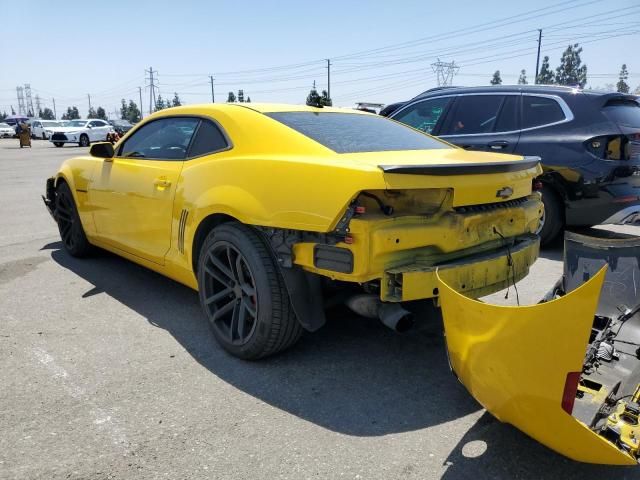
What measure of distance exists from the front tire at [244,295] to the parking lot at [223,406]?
0.49 feet

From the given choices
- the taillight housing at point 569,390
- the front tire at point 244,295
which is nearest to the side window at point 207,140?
the front tire at point 244,295

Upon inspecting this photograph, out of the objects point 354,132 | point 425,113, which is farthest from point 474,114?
point 354,132

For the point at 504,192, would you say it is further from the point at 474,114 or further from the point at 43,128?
the point at 43,128

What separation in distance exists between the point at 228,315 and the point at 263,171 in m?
0.99

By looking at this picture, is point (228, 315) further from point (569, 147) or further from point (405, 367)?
point (569, 147)

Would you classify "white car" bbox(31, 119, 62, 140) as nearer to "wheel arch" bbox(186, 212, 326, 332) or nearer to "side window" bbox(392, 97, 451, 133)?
"side window" bbox(392, 97, 451, 133)

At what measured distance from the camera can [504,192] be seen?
9.61 ft

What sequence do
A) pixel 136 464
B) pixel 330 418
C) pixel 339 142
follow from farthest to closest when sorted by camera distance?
1. pixel 339 142
2. pixel 330 418
3. pixel 136 464

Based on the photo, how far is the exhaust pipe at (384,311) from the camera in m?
2.61

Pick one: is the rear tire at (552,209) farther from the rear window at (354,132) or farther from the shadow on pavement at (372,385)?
the shadow on pavement at (372,385)

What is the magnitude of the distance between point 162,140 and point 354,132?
5.03ft

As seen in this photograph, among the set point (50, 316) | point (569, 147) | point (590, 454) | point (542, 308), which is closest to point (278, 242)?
point (542, 308)

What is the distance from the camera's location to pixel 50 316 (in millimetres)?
3812

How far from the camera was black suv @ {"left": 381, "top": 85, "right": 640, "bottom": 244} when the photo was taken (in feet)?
16.7
